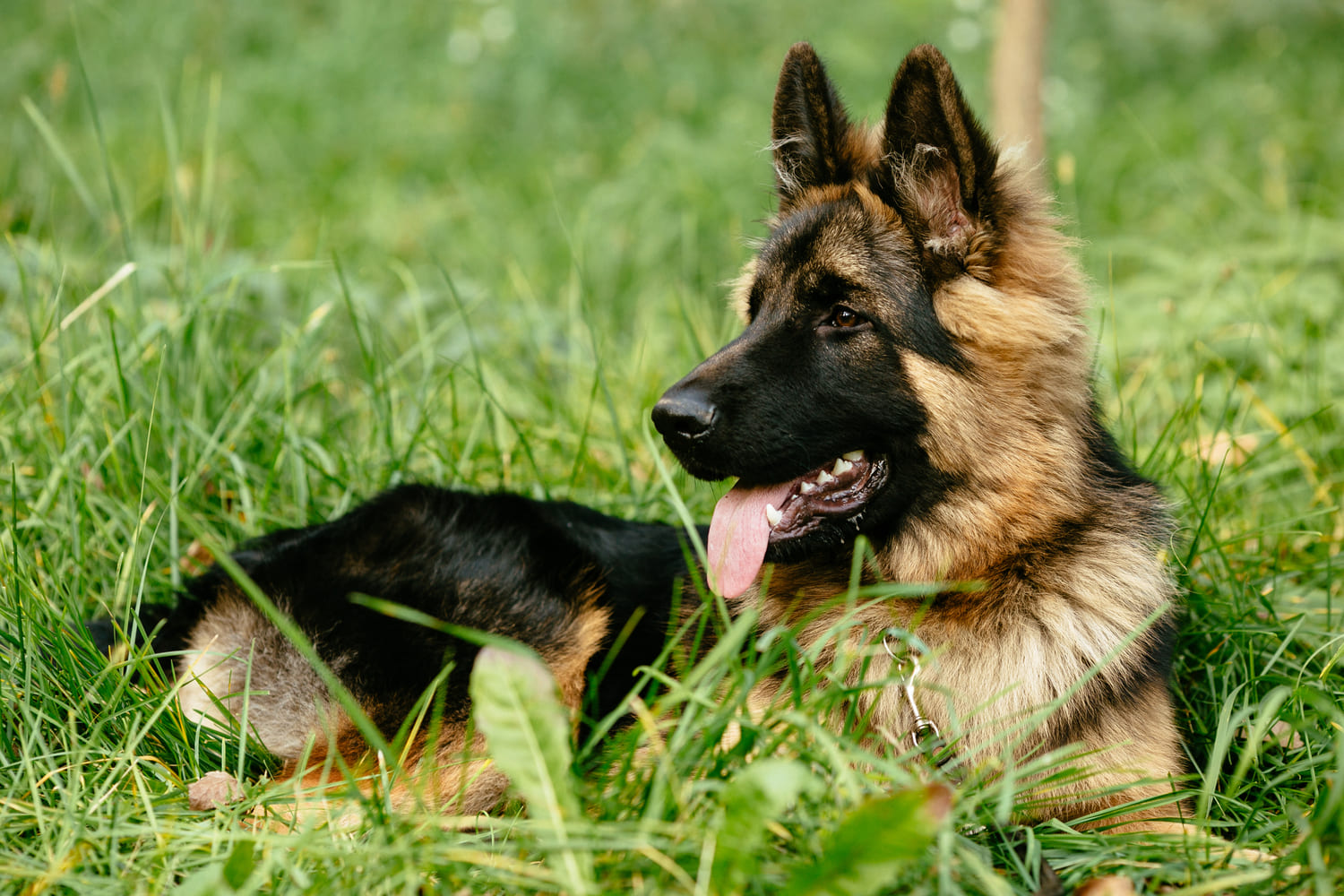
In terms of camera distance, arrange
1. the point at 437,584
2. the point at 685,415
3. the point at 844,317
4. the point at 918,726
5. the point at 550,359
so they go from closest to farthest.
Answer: the point at 918,726
the point at 685,415
the point at 844,317
the point at 437,584
the point at 550,359

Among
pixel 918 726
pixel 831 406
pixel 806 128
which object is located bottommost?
pixel 918 726

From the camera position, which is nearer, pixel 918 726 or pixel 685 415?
pixel 918 726

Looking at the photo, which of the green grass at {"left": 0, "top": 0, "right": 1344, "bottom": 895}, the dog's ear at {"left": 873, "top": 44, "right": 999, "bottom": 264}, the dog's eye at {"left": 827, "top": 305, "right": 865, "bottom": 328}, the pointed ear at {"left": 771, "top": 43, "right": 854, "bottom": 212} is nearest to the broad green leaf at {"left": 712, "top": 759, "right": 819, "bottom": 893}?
the green grass at {"left": 0, "top": 0, "right": 1344, "bottom": 895}

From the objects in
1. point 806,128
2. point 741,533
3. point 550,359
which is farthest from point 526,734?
point 550,359

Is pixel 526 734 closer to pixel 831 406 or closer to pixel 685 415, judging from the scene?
pixel 685 415

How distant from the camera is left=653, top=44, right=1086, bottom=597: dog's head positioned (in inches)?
98.8

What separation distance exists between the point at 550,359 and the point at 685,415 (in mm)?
2579

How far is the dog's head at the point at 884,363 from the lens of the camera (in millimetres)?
2510

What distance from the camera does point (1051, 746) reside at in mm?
2363

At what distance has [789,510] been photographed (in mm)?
2566

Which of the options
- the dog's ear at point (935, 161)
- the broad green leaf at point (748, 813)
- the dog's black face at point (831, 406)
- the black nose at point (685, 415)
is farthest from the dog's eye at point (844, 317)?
the broad green leaf at point (748, 813)

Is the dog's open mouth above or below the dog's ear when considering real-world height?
below

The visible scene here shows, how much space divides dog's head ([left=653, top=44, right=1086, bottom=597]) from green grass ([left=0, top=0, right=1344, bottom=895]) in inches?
11.6

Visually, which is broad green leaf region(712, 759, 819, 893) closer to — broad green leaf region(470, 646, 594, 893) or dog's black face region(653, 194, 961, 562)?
broad green leaf region(470, 646, 594, 893)
